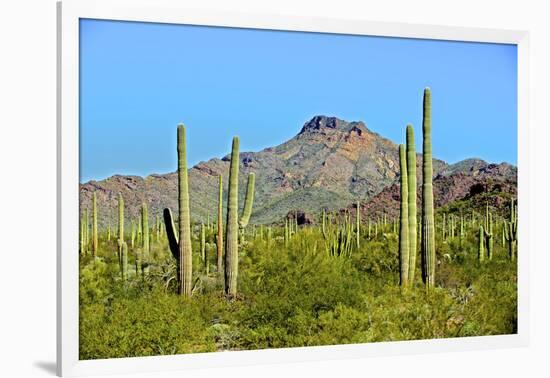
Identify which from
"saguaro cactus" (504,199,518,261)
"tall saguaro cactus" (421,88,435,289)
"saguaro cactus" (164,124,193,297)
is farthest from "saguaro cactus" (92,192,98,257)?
"saguaro cactus" (504,199,518,261)

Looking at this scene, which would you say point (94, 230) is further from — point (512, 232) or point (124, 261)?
point (512, 232)

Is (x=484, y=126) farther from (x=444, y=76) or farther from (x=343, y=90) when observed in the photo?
(x=343, y=90)

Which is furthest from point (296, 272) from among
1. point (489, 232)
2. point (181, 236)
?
point (489, 232)

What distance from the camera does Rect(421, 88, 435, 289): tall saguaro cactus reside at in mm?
10859

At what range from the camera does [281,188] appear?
1027 centimetres

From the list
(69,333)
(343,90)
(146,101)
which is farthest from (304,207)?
(69,333)

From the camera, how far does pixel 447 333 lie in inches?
429

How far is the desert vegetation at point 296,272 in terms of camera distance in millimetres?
9570

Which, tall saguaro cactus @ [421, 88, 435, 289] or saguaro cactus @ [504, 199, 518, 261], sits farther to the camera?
saguaro cactus @ [504, 199, 518, 261]

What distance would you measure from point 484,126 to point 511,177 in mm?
627

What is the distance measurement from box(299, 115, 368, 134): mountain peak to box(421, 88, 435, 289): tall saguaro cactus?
712mm

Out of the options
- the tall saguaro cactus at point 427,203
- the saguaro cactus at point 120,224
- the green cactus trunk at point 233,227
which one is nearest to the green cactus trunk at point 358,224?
the tall saguaro cactus at point 427,203

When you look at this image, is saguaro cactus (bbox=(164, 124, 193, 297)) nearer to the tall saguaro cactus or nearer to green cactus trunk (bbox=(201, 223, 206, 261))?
green cactus trunk (bbox=(201, 223, 206, 261))

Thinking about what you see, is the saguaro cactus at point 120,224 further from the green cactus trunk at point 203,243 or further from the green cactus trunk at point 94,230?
the green cactus trunk at point 203,243
